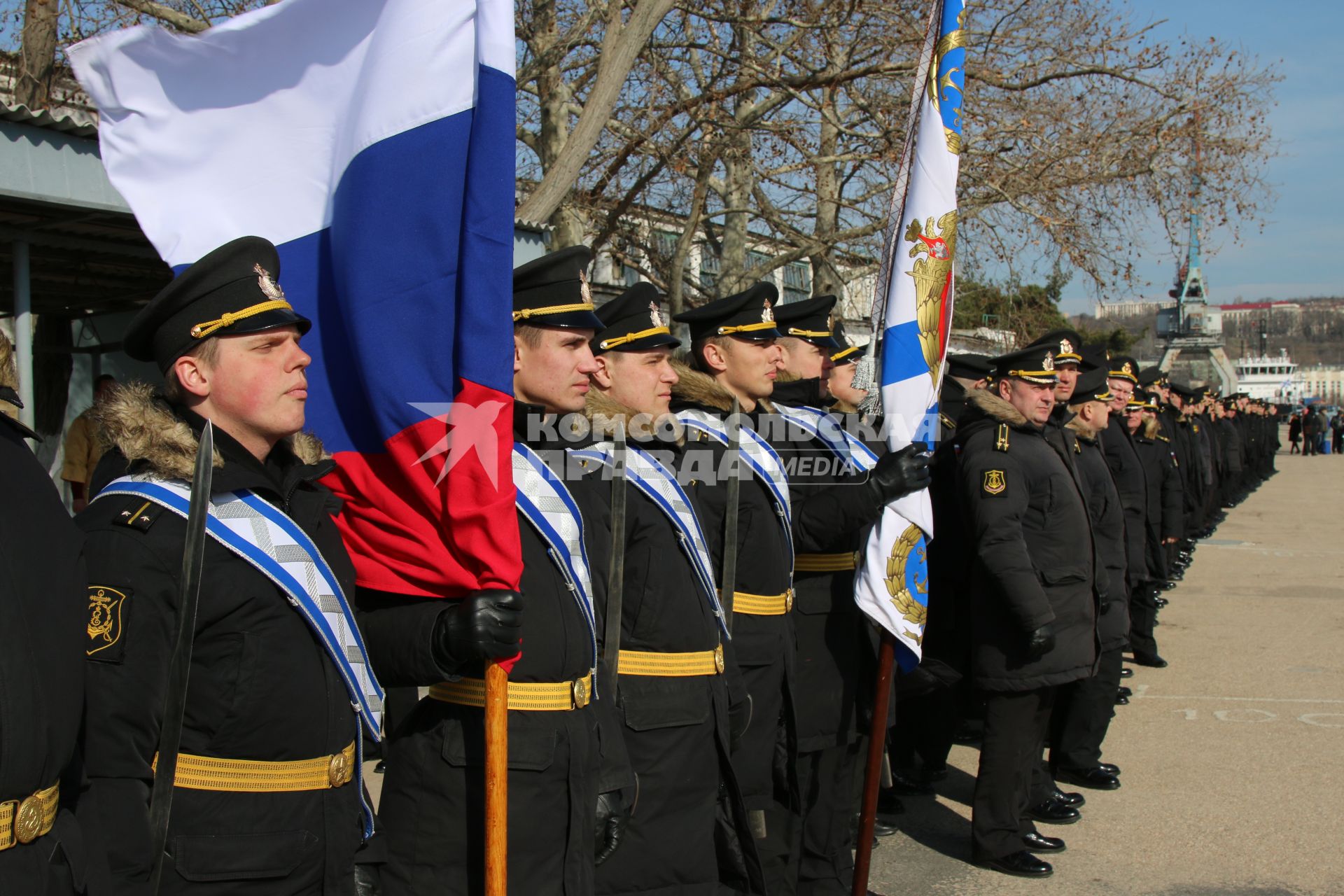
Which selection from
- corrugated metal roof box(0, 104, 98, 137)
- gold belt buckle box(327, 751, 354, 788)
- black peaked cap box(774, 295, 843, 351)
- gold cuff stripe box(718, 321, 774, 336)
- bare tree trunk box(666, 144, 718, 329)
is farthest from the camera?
bare tree trunk box(666, 144, 718, 329)

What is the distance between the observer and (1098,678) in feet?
21.7

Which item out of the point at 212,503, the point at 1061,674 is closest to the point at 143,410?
the point at 212,503

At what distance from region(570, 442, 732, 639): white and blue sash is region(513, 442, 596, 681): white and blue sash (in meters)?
0.43

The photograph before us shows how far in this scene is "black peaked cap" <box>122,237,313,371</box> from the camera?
8.06 ft

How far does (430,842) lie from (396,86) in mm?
1746

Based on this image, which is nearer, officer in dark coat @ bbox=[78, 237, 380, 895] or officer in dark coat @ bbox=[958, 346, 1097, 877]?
officer in dark coat @ bbox=[78, 237, 380, 895]

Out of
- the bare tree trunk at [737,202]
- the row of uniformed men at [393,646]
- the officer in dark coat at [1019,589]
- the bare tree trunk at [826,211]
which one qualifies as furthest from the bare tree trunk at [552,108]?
the row of uniformed men at [393,646]

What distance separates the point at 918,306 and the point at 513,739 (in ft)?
8.18

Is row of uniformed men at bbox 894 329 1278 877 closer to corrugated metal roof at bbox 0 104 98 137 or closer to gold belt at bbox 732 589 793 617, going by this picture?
gold belt at bbox 732 589 793 617

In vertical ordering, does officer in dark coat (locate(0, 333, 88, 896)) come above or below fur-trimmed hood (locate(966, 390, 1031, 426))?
below

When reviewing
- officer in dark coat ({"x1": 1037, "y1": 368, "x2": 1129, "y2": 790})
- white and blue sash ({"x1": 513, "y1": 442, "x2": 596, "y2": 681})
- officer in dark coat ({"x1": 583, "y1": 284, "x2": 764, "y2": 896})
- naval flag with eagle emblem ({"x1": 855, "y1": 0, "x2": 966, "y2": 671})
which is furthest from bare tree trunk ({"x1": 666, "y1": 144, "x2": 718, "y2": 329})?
white and blue sash ({"x1": 513, "y1": 442, "x2": 596, "y2": 681})

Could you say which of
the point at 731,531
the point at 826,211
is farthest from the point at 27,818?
the point at 826,211

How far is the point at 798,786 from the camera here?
451 cm

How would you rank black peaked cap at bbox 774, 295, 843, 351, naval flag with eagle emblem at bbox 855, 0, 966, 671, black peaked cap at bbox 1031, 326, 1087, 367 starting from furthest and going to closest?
1. black peaked cap at bbox 1031, 326, 1087, 367
2. black peaked cap at bbox 774, 295, 843, 351
3. naval flag with eagle emblem at bbox 855, 0, 966, 671
